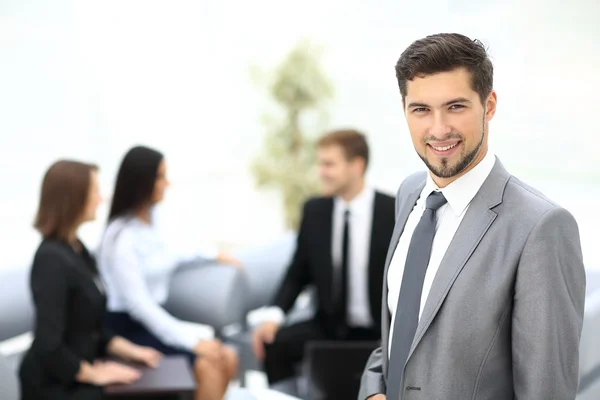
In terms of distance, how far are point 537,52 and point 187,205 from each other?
4.10 metres

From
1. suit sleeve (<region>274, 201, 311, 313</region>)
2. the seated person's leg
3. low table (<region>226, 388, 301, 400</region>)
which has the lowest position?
the seated person's leg

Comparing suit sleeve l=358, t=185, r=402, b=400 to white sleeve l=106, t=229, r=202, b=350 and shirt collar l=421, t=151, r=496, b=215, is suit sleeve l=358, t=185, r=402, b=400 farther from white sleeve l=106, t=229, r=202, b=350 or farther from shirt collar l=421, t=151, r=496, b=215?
white sleeve l=106, t=229, r=202, b=350

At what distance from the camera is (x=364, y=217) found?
11.5ft

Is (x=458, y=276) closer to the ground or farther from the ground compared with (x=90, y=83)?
closer to the ground

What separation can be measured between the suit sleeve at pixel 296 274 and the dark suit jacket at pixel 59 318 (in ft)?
3.17

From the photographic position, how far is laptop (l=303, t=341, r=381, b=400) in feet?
9.53

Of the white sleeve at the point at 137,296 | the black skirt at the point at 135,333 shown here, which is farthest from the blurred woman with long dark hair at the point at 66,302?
the black skirt at the point at 135,333

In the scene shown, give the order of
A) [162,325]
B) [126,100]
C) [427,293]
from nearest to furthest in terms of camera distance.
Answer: [427,293] < [162,325] < [126,100]

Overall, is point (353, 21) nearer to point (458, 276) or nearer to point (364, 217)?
point (364, 217)

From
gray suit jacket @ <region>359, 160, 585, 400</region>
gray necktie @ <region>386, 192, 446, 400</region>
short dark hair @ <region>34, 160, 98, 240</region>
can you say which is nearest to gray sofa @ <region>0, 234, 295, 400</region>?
short dark hair @ <region>34, 160, 98, 240</region>

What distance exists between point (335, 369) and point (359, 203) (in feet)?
2.96

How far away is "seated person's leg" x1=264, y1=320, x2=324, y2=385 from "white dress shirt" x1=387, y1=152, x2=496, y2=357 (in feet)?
6.07

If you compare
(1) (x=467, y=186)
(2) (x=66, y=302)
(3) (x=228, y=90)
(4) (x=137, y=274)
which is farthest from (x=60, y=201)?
(3) (x=228, y=90)

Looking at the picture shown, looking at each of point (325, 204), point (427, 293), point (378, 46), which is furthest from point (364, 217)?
point (378, 46)
